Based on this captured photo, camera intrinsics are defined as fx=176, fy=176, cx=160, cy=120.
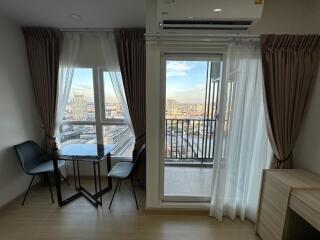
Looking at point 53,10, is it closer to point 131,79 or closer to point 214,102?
point 131,79

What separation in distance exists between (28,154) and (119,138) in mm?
1266

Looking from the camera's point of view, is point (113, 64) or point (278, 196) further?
point (113, 64)

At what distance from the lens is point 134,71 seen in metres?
2.53

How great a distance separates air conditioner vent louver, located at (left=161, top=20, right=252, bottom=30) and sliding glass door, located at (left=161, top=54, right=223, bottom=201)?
299mm

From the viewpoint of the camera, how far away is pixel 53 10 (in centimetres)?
210

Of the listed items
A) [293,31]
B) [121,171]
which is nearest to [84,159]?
[121,171]

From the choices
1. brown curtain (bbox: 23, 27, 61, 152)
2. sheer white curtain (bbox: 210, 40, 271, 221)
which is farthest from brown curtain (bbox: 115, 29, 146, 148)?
sheer white curtain (bbox: 210, 40, 271, 221)

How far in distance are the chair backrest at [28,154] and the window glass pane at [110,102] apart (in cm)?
111

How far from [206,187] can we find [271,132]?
1.09 m

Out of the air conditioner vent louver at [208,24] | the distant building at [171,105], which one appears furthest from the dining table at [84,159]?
the air conditioner vent louver at [208,24]

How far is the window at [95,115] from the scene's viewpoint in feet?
9.24

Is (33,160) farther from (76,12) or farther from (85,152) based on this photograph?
(76,12)

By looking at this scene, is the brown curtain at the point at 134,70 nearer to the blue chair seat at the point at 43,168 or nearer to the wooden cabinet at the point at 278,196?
the blue chair seat at the point at 43,168

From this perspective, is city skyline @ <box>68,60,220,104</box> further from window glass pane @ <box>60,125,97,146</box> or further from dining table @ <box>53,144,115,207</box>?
window glass pane @ <box>60,125,97,146</box>
